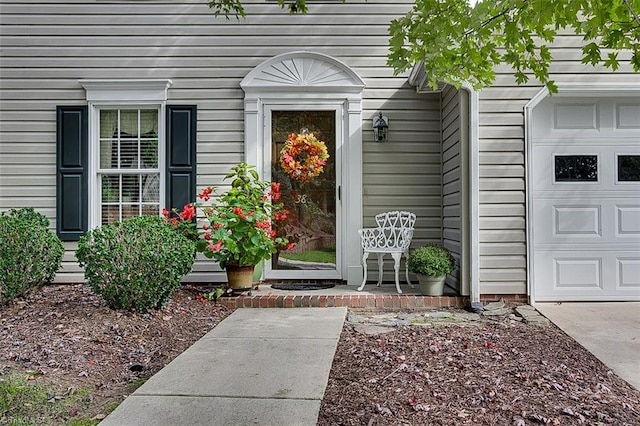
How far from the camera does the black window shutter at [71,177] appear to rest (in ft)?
19.1

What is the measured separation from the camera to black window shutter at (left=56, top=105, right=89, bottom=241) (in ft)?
19.1

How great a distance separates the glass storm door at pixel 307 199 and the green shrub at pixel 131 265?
175 centimetres

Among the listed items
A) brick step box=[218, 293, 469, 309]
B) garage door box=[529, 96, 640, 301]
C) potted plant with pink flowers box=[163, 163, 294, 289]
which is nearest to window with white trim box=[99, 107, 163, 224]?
potted plant with pink flowers box=[163, 163, 294, 289]

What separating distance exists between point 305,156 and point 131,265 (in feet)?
8.10

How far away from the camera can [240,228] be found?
5.06 m

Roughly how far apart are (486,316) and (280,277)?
7.81 feet

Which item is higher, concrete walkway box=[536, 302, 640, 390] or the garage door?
the garage door

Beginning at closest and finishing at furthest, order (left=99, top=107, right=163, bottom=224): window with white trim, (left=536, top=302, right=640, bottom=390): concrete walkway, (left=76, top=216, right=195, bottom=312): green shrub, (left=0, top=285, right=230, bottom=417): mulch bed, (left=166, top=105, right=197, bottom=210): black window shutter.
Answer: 1. (left=0, top=285, right=230, bottom=417): mulch bed
2. (left=536, top=302, right=640, bottom=390): concrete walkway
3. (left=76, top=216, right=195, bottom=312): green shrub
4. (left=166, top=105, right=197, bottom=210): black window shutter
5. (left=99, top=107, right=163, bottom=224): window with white trim

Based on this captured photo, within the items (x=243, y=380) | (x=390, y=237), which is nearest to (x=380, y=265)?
(x=390, y=237)

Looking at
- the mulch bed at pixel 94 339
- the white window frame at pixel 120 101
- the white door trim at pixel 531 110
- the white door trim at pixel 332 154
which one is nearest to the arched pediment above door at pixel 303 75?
→ the white door trim at pixel 332 154

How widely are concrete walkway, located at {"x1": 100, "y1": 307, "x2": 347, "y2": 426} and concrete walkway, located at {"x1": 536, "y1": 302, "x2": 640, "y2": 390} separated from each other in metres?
1.81

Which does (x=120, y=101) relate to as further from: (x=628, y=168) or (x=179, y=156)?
(x=628, y=168)

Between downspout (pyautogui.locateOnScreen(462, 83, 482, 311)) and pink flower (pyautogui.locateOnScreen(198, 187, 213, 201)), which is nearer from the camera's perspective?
downspout (pyautogui.locateOnScreen(462, 83, 482, 311))

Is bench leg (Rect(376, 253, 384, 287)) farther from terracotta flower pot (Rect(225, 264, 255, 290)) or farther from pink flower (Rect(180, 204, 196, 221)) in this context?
pink flower (Rect(180, 204, 196, 221))
